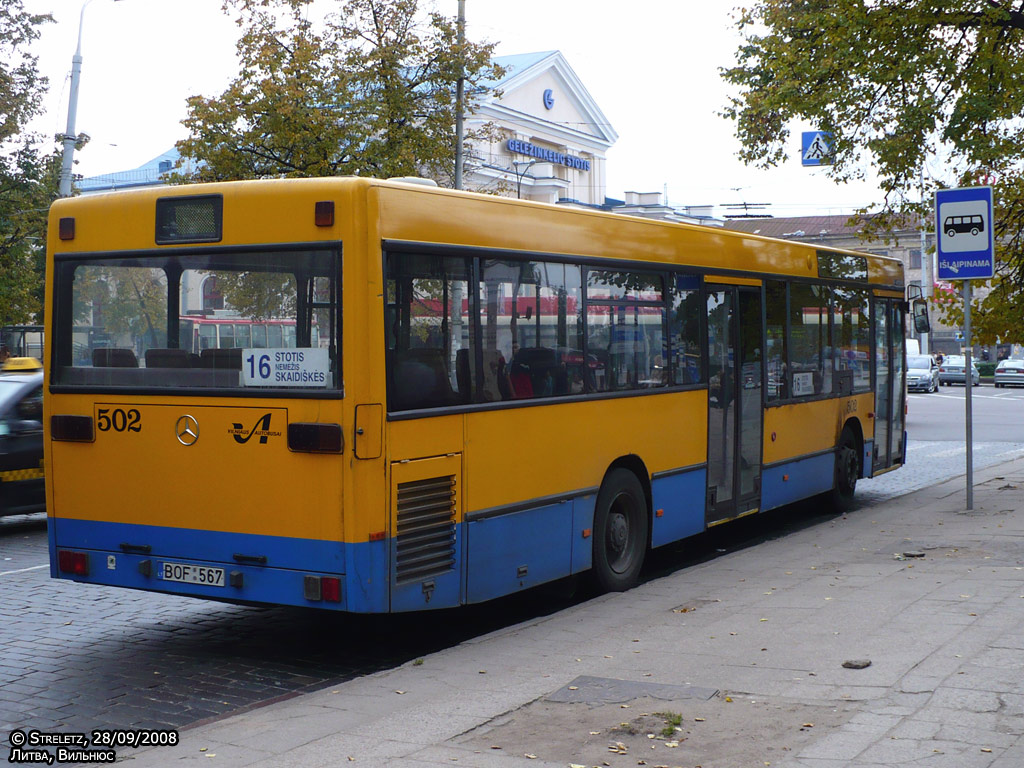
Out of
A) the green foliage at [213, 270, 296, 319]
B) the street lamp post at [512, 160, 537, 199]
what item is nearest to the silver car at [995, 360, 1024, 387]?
the street lamp post at [512, 160, 537, 199]

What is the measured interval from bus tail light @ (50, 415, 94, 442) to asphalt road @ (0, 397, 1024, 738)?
1.36 m

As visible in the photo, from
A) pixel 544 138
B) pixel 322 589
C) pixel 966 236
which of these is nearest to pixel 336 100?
pixel 966 236

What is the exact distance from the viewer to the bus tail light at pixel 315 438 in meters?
6.76

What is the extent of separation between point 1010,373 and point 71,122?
4837cm

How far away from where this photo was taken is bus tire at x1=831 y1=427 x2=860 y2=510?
14.0m

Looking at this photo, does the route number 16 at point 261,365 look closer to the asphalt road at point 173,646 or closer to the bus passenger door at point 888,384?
the asphalt road at point 173,646

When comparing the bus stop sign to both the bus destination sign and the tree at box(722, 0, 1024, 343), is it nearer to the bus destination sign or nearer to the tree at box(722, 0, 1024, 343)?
the tree at box(722, 0, 1024, 343)

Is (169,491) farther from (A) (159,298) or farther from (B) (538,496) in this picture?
(B) (538,496)

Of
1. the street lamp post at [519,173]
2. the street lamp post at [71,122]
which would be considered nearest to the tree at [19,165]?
the street lamp post at [71,122]

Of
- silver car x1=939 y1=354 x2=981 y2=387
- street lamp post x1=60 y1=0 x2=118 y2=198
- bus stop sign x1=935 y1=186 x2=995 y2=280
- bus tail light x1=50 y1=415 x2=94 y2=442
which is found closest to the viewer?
bus tail light x1=50 y1=415 x2=94 y2=442

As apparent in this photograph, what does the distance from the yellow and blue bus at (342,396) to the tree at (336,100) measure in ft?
59.5

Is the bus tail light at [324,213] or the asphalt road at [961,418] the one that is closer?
the bus tail light at [324,213]

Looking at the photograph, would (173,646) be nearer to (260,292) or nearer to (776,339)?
(260,292)

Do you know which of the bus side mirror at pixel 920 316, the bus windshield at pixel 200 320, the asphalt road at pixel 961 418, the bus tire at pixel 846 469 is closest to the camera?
the bus windshield at pixel 200 320
